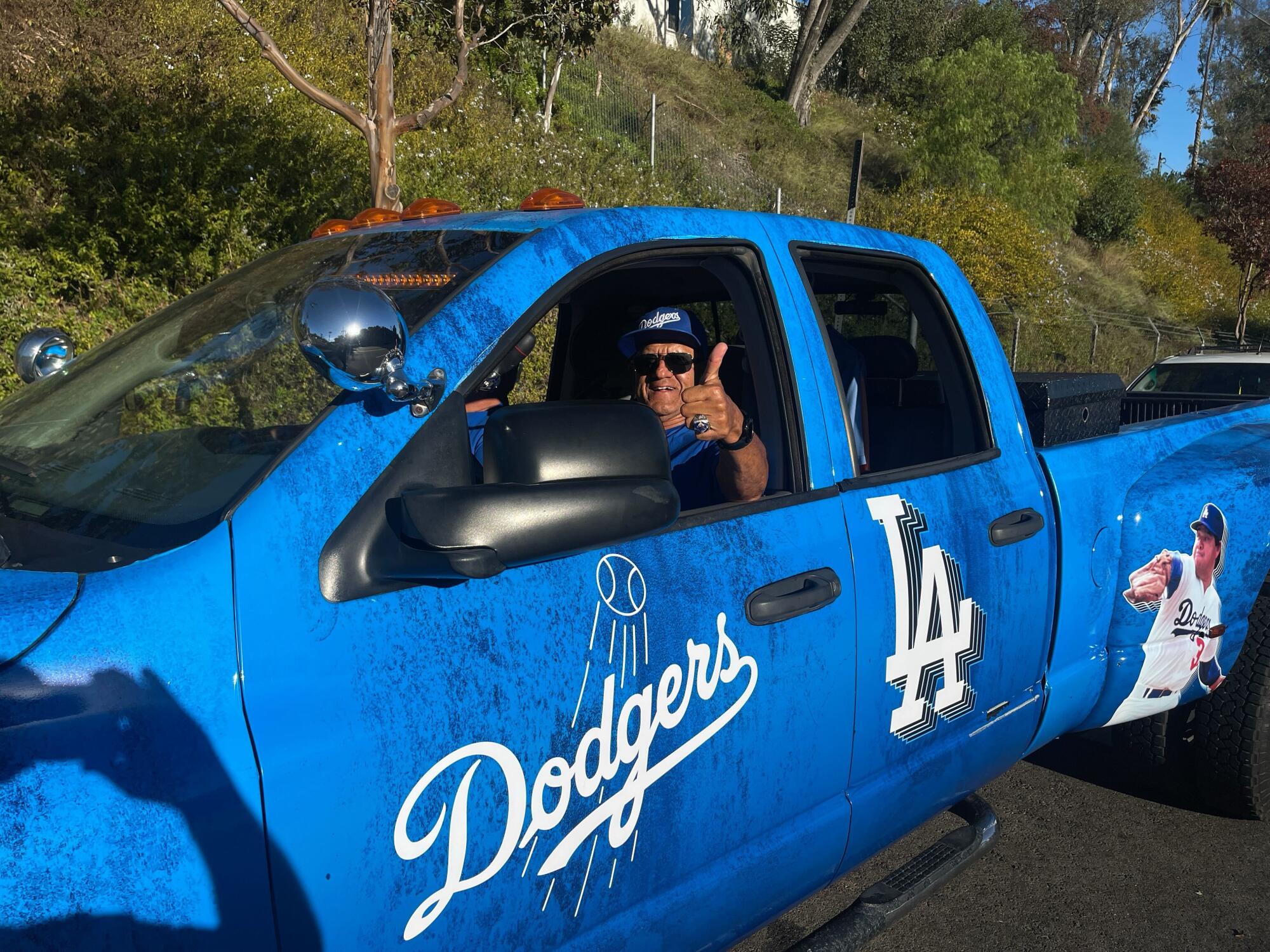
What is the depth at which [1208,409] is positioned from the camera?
3748 millimetres

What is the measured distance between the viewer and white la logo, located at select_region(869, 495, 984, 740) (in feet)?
7.50

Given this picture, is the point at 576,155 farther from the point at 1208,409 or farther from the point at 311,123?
the point at 1208,409

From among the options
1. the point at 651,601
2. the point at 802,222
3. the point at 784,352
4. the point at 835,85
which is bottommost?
the point at 651,601

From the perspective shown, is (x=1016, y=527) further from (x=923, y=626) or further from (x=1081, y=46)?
(x=1081, y=46)

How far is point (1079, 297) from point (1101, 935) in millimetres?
29006

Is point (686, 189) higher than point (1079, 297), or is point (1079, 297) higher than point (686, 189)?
point (686, 189)

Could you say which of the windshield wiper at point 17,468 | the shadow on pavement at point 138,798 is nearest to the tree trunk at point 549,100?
the windshield wiper at point 17,468

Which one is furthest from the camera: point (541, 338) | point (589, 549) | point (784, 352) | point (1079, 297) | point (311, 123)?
point (1079, 297)

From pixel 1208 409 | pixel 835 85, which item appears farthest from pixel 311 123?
pixel 835 85

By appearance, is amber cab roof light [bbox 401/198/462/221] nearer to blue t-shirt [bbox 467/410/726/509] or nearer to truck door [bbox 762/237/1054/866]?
blue t-shirt [bbox 467/410/726/509]

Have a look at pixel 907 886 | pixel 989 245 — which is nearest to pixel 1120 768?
pixel 907 886

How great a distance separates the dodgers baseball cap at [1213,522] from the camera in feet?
10.1

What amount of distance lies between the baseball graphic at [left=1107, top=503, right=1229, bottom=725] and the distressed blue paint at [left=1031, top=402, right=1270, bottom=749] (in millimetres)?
33

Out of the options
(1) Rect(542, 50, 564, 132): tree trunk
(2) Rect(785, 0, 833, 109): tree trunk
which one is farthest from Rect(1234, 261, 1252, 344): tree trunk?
(1) Rect(542, 50, 564, 132): tree trunk
